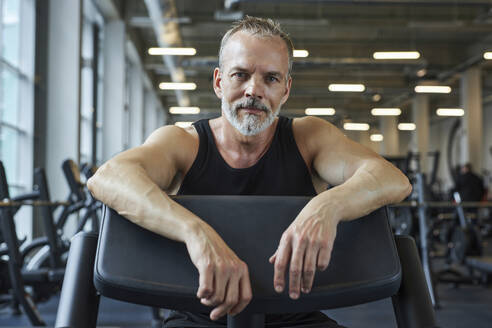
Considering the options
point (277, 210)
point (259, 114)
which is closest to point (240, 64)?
point (259, 114)

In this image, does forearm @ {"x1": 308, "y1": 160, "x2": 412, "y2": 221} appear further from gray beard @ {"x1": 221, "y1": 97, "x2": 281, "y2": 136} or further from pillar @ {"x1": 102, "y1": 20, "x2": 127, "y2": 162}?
pillar @ {"x1": 102, "y1": 20, "x2": 127, "y2": 162}

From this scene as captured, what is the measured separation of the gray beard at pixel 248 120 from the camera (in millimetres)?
1177

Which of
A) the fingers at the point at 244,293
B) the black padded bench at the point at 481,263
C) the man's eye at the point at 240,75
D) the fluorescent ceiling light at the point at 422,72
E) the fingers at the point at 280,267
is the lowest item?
the black padded bench at the point at 481,263

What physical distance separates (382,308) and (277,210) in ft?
11.2

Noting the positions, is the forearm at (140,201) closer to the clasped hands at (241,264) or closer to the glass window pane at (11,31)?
the clasped hands at (241,264)

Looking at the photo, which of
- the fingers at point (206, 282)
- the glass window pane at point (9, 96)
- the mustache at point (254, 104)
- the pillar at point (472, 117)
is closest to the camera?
the fingers at point (206, 282)

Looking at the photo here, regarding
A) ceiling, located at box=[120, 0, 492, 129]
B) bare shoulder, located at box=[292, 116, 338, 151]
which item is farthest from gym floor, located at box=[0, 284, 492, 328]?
ceiling, located at box=[120, 0, 492, 129]

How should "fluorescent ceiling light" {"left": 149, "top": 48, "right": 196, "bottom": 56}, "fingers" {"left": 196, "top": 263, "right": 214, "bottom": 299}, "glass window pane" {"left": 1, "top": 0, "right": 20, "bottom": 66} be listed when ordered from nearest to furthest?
"fingers" {"left": 196, "top": 263, "right": 214, "bottom": 299}
"glass window pane" {"left": 1, "top": 0, "right": 20, "bottom": 66}
"fluorescent ceiling light" {"left": 149, "top": 48, "right": 196, "bottom": 56}

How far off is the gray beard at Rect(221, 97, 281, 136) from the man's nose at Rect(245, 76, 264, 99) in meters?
0.03

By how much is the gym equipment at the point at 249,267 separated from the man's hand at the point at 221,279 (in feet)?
0.07

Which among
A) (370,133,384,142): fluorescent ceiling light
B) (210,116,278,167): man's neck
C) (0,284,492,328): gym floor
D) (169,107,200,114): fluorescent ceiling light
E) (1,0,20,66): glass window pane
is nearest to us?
(210,116,278,167): man's neck

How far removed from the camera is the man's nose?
1.11m

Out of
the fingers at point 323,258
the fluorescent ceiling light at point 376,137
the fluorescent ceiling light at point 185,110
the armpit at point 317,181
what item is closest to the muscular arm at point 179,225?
the fingers at point 323,258

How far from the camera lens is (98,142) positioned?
9555 mm
